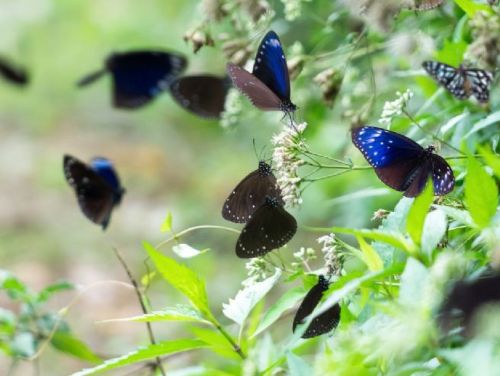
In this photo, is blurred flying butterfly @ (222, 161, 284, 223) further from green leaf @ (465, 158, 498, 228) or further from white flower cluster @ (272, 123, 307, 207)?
green leaf @ (465, 158, 498, 228)

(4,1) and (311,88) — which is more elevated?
(4,1)

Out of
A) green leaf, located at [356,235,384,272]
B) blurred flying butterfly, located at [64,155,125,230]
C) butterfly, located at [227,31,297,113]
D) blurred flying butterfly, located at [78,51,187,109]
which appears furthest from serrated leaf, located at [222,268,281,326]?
blurred flying butterfly, located at [78,51,187,109]

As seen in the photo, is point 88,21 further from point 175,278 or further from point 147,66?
point 175,278

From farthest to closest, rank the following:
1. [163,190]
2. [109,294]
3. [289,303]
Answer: [163,190] → [109,294] → [289,303]

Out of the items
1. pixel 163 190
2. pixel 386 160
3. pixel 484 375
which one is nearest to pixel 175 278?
pixel 386 160

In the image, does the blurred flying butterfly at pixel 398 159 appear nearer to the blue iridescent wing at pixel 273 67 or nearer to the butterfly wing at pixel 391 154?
the butterfly wing at pixel 391 154

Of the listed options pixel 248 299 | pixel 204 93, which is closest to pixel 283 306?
pixel 248 299
